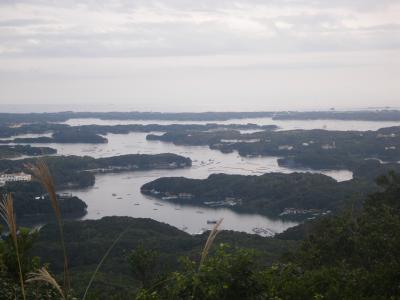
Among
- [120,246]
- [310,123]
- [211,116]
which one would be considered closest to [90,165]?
[120,246]

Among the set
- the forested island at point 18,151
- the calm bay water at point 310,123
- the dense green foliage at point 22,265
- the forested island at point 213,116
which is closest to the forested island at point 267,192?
the forested island at point 18,151

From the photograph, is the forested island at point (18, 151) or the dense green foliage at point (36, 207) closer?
the dense green foliage at point (36, 207)

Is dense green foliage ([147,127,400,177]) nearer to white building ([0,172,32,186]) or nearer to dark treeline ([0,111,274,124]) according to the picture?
white building ([0,172,32,186])

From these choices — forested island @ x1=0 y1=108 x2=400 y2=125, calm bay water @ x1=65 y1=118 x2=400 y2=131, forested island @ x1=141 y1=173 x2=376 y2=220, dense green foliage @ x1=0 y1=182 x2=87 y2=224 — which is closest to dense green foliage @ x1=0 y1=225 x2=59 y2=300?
dense green foliage @ x1=0 y1=182 x2=87 y2=224

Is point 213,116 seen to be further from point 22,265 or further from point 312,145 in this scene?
point 22,265

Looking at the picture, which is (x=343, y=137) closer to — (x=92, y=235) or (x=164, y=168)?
(x=164, y=168)

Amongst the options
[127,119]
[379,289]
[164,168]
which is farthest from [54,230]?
[127,119]

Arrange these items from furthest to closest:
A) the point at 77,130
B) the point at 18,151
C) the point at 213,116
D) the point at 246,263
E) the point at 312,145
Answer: the point at 213,116, the point at 77,130, the point at 312,145, the point at 18,151, the point at 246,263

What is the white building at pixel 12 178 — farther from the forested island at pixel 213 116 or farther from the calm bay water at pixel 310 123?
the forested island at pixel 213 116
